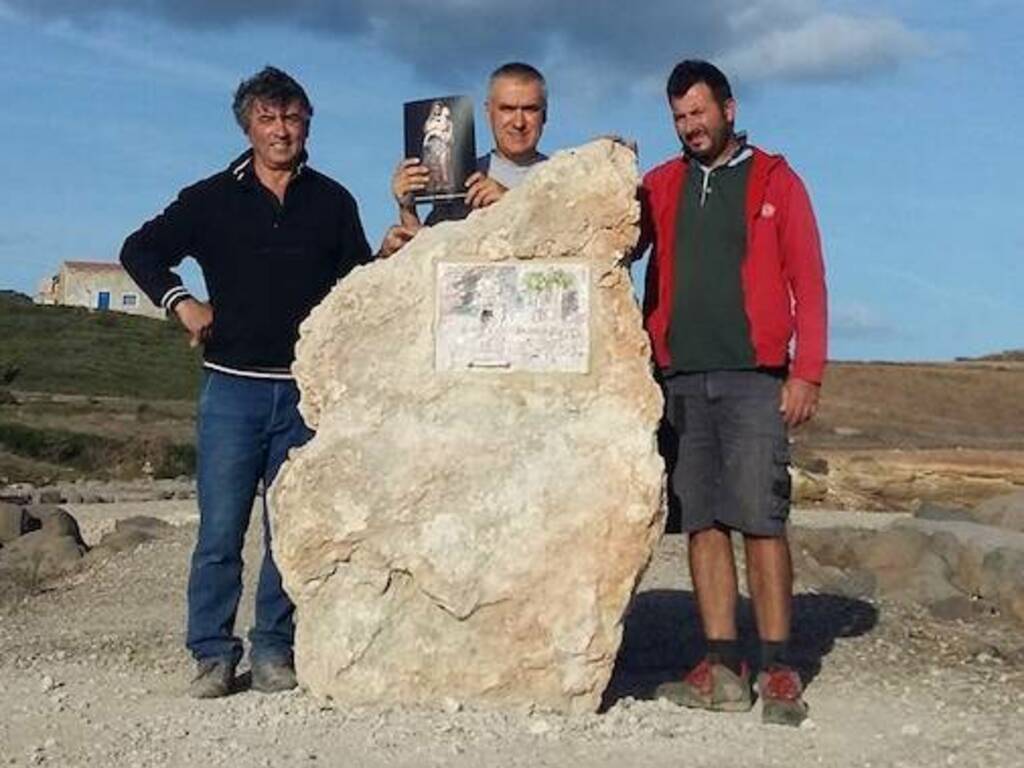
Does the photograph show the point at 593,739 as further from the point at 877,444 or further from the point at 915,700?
the point at 877,444

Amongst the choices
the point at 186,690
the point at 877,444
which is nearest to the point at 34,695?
the point at 186,690

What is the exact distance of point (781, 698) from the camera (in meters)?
7.73

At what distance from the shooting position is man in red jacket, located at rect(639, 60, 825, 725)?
7.72m

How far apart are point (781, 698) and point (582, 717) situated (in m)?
0.84

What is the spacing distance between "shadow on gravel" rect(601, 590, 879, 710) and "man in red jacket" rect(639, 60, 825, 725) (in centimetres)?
70

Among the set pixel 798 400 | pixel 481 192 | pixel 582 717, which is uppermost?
pixel 481 192

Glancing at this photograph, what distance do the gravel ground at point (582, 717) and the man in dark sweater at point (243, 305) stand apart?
0.38 metres

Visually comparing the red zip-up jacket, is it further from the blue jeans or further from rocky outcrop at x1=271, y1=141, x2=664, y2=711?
the blue jeans

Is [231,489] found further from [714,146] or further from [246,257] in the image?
[714,146]

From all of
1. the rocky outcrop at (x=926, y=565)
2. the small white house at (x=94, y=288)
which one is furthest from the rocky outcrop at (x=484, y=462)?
the small white house at (x=94, y=288)

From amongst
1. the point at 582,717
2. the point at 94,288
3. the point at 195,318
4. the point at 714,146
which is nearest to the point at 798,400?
the point at 714,146

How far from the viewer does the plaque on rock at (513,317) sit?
7742 mm

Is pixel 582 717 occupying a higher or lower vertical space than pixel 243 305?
lower

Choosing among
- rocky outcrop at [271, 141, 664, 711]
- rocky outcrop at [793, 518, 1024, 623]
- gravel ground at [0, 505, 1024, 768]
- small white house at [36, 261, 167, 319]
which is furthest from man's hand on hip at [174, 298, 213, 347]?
small white house at [36, 261, 167, 319]
